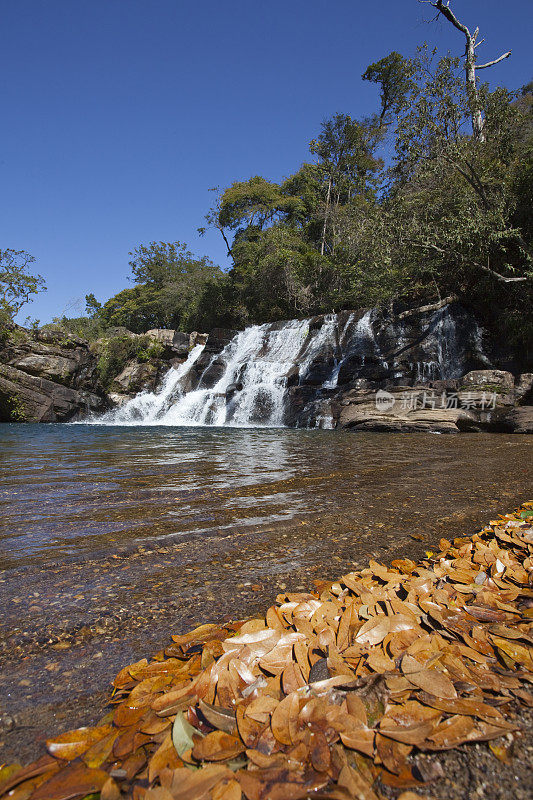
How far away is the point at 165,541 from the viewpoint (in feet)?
9.45

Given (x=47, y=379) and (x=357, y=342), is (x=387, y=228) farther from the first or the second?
(x=47, y=379)

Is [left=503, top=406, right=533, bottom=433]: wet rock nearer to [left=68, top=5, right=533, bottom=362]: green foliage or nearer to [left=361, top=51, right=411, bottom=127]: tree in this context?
[left=68, top=5, right=533, bottom=362]: green foliage

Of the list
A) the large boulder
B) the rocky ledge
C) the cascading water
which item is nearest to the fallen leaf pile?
the rocky ledge

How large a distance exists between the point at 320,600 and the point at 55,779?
1.15 metres

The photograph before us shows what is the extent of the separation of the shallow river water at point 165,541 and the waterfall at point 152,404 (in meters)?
14.9

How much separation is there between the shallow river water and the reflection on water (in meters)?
0.02

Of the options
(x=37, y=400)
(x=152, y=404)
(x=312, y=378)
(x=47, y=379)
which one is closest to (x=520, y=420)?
(x=312, y=378)

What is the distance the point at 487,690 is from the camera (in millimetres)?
Answer: 1119

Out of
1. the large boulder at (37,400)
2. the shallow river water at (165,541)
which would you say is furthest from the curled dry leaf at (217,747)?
the large boulder at (37,400)

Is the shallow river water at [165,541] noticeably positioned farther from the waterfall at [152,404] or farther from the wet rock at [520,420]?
the waterfall at [152,404]

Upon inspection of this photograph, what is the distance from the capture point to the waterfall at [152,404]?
21156 mm

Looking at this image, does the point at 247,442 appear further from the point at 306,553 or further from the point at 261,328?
the point at 261,328

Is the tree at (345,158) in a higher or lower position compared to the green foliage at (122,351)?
higher

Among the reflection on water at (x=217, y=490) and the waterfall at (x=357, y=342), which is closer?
the reflection on water at (x=217, y=490)
